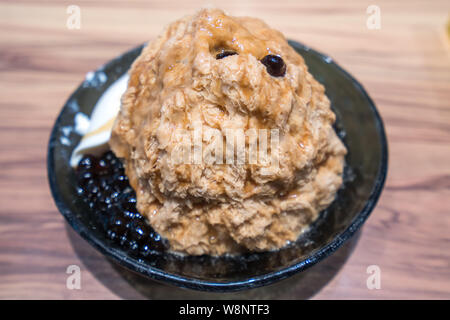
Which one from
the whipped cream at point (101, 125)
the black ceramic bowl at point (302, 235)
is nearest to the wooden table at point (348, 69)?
the black ceramic bowl at point (302, 235)

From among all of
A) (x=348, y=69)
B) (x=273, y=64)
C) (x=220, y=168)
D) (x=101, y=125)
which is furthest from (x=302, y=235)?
(x=348, y=69)

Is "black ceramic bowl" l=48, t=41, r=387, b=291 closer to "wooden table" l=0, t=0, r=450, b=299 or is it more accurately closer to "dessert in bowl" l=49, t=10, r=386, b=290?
"dessert in bowl" l=49, t=10, r=386, b=290

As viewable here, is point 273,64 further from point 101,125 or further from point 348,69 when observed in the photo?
point 348,69

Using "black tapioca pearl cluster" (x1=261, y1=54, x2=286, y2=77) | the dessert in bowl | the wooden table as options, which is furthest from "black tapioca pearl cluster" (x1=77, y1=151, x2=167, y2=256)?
"black tapioca pearl cluster" (x1=261, y1=54, x2=286, y2=77)

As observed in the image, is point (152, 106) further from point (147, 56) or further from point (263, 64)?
point (263, 64)

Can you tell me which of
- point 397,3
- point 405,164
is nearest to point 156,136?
point 405,164

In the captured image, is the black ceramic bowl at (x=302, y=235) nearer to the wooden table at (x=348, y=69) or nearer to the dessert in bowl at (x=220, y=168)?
the dessert in bowl at (x=220, y=168)

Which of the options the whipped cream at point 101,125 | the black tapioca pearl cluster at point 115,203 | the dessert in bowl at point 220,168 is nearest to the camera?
the dessert in bowl at point 220,168
